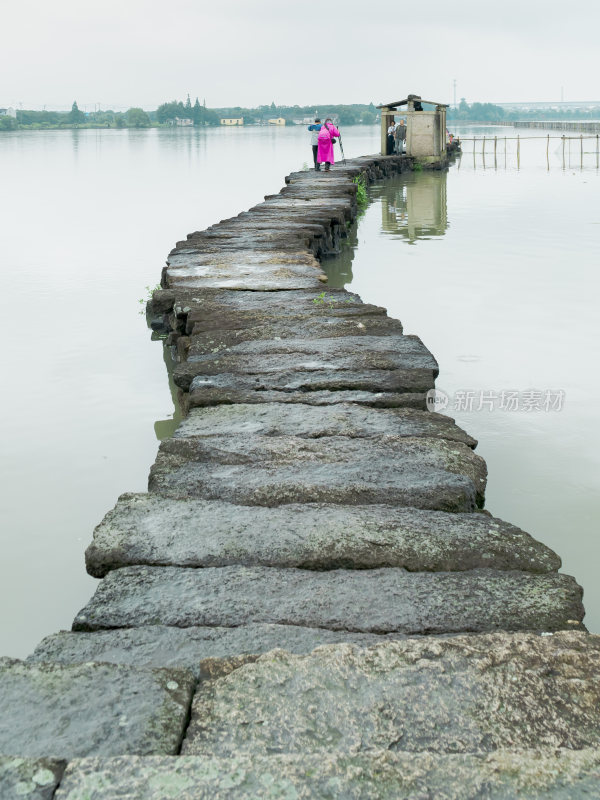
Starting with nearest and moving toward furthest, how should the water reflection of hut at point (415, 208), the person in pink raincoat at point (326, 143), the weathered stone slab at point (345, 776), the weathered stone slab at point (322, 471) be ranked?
1. the weathered stone slab at point (345, 776)
2. the weathered stone slab at point (322, 471)
3. the water reflection of hut at point (415, 208)
4. the person in pink raincoat at point (326, 143)

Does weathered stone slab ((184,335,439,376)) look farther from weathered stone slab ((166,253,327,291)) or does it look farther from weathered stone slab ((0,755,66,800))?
weathered stone slab ((0,755,66,800))

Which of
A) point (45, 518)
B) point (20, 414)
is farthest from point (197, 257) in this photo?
point (45, 518)

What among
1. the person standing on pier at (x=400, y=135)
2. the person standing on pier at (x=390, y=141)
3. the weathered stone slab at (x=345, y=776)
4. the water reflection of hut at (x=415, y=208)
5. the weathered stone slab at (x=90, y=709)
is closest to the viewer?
the weathered stone slab at (x=345, y=776)

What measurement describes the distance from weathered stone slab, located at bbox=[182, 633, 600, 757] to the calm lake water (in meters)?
1.42

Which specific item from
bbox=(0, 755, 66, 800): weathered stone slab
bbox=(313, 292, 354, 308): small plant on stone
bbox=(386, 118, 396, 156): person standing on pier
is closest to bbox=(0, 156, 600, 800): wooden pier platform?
bbox=(0, 755, 66, 800): weathered stone slab

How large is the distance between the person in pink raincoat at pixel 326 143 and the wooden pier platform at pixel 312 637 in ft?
49.4

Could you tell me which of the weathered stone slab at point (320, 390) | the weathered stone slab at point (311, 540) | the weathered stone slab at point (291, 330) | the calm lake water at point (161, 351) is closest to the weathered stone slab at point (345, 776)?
the weathered stone slab at point (311, 540)

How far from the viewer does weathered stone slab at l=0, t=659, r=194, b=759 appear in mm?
1683

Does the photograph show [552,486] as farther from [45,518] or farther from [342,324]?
[45,518]

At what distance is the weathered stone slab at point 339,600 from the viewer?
7.24 feet

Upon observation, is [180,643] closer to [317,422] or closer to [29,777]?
[29,777]

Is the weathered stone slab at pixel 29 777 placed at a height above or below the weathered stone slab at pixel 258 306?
below

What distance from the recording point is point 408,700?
1.79 metres

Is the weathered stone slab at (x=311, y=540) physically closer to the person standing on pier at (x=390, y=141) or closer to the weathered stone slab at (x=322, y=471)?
the weathered stone slab at (x=322, y=471)
